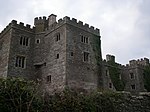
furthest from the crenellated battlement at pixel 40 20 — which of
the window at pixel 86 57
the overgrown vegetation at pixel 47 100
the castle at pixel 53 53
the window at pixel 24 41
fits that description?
the overgrown vegetation at pixel 47 100

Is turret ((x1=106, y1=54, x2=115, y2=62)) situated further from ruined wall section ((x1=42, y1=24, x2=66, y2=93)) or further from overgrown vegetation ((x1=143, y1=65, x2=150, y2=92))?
ruined wall section ((x1=42, y1=24, x2=66, y2=93))

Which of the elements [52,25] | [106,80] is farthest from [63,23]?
[106,80]

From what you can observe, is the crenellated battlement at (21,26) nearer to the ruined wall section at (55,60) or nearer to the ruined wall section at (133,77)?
the ruined wall section at (55,60)

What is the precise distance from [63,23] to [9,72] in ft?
32.2

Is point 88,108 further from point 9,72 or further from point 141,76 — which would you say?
point 141,76

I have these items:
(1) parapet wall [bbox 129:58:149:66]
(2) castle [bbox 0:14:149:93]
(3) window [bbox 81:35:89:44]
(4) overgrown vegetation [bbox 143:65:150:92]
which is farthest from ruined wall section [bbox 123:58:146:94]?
(3) window [bbox 81:35:89:44]

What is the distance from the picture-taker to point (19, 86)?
13133 millimetres

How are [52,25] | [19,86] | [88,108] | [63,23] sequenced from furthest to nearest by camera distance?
[52,25] < [63,23] < [88,108] < [19,86]

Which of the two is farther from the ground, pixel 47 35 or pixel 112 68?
pixel 47 35

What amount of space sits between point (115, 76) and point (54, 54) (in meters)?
15.7

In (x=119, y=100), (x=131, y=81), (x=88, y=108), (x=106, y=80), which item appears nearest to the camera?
(x=88, y=108)

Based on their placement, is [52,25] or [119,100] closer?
[119,100]

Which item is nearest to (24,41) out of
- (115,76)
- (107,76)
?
(107,76)

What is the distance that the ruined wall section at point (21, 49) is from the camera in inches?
1244
